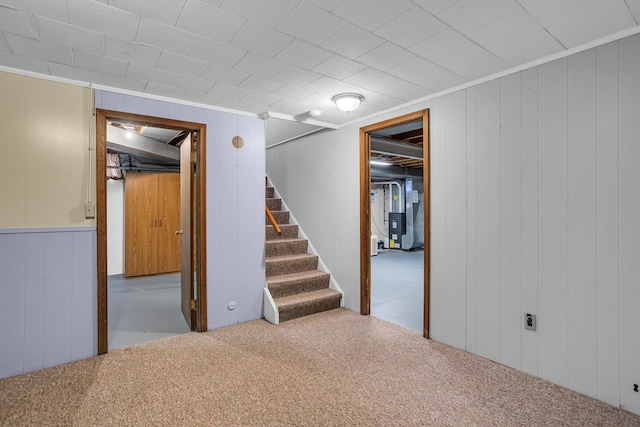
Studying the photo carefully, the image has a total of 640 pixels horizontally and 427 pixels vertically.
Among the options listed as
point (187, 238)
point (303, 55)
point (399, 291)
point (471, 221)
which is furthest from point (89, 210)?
point (399, 291)

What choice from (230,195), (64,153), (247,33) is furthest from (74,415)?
(247,33)

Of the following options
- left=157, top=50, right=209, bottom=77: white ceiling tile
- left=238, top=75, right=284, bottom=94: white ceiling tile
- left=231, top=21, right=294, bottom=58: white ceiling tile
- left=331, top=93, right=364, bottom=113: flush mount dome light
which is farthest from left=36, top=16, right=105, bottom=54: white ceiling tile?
Result: left=331, top=93, right=364, bottom=113: flush mount dome light

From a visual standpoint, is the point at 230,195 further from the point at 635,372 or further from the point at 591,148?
the point at 635,372

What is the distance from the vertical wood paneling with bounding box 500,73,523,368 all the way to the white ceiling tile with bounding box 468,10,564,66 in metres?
0.24

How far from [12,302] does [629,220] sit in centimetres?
411

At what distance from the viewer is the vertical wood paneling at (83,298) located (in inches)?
99.3

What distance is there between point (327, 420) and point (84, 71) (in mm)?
2896

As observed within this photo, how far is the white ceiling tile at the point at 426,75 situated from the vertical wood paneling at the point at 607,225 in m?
0.89

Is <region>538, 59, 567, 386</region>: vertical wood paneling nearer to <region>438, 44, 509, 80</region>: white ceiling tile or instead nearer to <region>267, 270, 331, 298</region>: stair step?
<region>438, 44, 509, 80</region>: white ceiling tile

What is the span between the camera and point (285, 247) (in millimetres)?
4293

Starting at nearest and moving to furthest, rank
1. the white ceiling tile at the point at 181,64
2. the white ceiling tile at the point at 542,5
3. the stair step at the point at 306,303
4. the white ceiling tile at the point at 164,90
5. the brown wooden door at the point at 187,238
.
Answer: the white ceiling tile at the point at 542,5, the white ceiling tile at the point at 181,64, the white ceiling tile at the point at 164,90, the brown wooden door at the point at 187,238, the stair step at the point at 306,303

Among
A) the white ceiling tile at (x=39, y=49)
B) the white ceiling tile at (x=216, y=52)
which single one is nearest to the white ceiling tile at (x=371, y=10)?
the white ceiling tile at (x=216, y=52)

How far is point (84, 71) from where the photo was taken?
7.72ft

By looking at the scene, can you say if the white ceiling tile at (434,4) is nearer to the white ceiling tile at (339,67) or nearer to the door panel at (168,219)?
the white ceiling tile at (339,67)
